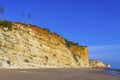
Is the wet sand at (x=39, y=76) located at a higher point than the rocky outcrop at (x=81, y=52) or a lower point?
lower

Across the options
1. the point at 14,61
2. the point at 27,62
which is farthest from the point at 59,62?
the point at 14,61

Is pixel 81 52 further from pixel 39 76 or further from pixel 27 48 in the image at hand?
pixel 39 76

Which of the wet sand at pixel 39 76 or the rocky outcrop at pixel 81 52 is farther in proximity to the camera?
the rocky outcrop at pixel 81 52

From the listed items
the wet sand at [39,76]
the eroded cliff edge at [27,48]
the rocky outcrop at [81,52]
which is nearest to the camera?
the wet sand at [39,76]

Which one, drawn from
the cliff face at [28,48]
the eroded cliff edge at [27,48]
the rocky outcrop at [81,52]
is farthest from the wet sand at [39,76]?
the rocky outcrop at [81,52]

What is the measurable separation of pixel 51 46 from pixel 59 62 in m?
5.16

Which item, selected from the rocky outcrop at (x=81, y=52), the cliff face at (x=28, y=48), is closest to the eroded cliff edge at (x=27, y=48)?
the cliff face at (x=28, y=48)

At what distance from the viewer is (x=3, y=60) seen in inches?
1684

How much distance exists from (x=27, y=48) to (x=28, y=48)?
1.03 feet

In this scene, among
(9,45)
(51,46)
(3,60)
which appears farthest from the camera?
(51,46)

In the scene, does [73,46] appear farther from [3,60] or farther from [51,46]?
[3,60]

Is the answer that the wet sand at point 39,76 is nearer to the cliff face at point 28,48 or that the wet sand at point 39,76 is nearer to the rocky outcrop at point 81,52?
the cliff face at point 28,48

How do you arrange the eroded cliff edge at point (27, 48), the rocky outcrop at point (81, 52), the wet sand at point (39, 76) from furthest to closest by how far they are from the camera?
the rocky outcrop at point (81, 52)
the eroded cliff edge at point (27, 48)
the wet sand at point (39, 76)

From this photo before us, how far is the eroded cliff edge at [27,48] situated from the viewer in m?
45.5
